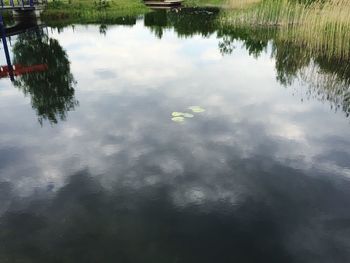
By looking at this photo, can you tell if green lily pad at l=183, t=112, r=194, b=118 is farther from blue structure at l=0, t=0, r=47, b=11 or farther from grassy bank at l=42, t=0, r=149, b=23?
blue structure at l=0, t=0, r=47, b=11

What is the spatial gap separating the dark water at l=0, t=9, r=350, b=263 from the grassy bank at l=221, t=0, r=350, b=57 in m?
1.41

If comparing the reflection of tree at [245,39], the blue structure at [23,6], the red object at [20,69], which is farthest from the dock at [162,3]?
the red object at [20,69]

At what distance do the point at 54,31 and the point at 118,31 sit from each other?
17.5 feet

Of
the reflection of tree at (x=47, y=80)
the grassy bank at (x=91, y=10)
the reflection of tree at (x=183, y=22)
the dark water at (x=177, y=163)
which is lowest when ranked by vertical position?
the dark water at (x=177, y=163)

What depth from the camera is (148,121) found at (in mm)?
11203

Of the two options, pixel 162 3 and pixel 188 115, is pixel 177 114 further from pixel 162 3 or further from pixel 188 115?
pixel 162 3

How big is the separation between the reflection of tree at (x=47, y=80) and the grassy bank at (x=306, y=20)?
42.6ft

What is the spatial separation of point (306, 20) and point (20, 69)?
16.0 m

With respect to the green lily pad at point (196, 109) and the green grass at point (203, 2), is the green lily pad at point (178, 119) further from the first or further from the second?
the green grass at point (203, 2)

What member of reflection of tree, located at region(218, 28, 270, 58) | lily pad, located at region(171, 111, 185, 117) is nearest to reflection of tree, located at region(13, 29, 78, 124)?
lily pad, located at region(171, 111, 185, 117)

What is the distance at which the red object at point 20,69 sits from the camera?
55.1 ft

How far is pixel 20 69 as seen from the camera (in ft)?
57.1

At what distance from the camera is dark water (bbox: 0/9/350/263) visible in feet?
20.4

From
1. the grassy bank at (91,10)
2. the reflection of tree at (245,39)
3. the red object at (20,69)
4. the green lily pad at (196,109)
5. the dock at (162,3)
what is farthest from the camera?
the dock at (162,3)
